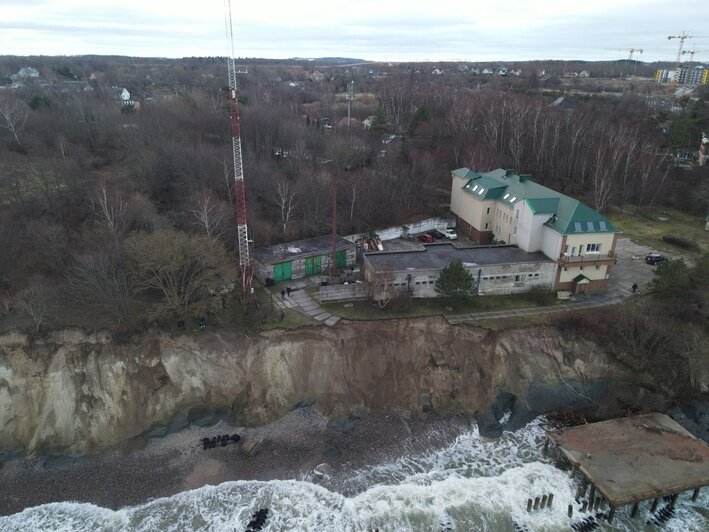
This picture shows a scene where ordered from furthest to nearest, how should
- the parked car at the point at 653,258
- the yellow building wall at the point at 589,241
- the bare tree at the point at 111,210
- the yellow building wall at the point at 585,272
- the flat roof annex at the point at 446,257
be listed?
the parked car at the point at 653,258
the yellow building wall at the point at 585,272
the flat roof annex at the point at 446,257
the yellow building wall at the point at 589,241
the bare tree at the point at 111,210

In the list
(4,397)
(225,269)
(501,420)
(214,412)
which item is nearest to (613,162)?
(501,420)

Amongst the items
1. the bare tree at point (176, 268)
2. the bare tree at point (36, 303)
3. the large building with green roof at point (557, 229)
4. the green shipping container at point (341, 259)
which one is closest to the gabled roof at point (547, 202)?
the large building with green roof at point (557, 229)

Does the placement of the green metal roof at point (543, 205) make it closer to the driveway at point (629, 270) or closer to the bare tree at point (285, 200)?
the driveway at point (629, 270)

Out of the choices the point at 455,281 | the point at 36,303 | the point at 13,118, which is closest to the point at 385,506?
the point at 455,281

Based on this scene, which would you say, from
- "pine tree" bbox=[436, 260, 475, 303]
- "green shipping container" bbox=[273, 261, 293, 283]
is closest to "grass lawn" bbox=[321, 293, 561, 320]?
"pine tree" bbox=[436, 260, 475, 303]

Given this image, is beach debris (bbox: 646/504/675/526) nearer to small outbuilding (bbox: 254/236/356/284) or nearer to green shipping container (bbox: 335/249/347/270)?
small outbuilding (bbox: 254/236/356/284)

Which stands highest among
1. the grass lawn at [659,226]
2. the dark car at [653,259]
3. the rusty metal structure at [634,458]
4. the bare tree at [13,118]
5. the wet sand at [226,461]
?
the bare tree at [13,118]

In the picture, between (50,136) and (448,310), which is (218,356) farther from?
(50,136)
